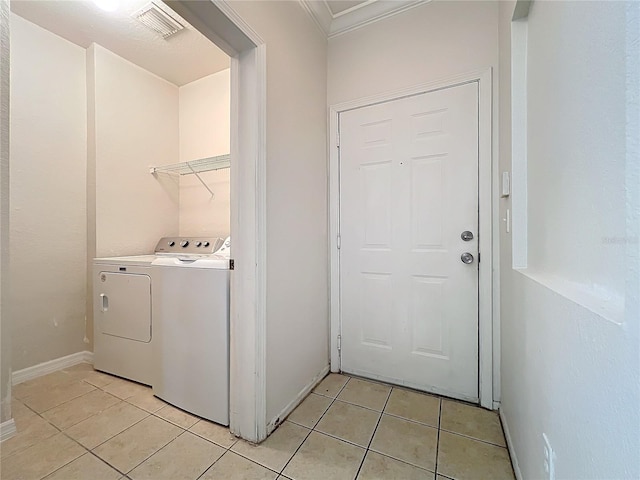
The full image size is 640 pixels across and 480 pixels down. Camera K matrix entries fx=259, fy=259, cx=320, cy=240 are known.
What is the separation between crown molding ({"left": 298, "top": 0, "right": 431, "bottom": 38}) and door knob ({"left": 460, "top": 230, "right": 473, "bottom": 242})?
158cm

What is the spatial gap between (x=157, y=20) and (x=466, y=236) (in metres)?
2.72

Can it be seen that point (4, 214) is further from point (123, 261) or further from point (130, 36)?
point (130, 36)

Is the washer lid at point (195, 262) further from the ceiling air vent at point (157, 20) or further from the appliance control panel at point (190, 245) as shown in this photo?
the ceiling air vent at point (157, 20)

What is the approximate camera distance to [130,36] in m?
2.12

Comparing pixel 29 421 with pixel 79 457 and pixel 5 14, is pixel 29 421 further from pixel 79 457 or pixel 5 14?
pixel 5 14

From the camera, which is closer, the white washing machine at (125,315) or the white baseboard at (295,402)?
the white baseboard at (295,402)

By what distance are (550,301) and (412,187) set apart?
1.20m

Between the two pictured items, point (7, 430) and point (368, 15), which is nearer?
point (7, 430)

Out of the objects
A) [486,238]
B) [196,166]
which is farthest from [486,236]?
[196,166]

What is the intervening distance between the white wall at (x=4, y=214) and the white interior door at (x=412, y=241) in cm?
191

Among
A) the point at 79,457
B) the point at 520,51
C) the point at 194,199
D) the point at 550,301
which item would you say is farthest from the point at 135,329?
the point at 520,51

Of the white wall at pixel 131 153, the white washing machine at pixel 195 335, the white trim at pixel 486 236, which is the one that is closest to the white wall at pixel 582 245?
the white trim at pixel 486 236

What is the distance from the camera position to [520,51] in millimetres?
1154

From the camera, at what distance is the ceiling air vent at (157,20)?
1843 millimetres
